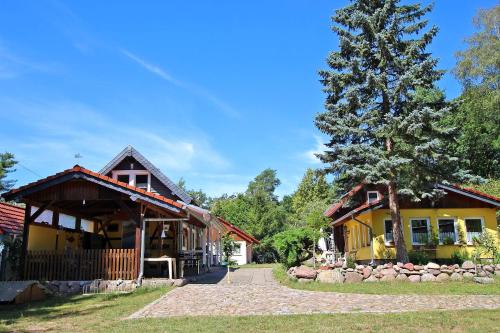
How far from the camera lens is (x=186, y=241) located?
25.5 m

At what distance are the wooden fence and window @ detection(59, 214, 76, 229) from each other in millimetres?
4007

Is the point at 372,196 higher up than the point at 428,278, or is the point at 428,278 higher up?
the point at 372,196

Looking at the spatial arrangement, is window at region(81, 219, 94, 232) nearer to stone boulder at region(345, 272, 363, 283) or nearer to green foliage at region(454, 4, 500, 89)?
stone boulder at region(345, 272, 363, 283)

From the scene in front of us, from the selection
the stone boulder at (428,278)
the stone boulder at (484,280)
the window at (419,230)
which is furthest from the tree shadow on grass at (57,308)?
the window at (419,230)

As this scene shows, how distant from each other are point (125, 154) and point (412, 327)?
56.8 feet

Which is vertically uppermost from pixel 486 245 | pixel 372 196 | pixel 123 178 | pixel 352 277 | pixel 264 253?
pixel 123 178

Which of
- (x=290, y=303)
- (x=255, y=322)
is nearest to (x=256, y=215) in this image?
(x=290, y=303)

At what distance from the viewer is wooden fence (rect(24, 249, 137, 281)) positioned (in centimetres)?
1520

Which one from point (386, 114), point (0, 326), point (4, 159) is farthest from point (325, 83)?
point (4, 159)

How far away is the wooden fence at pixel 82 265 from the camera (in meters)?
15.2

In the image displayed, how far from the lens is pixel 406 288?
1427 cm

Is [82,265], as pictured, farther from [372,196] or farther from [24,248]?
[372,196]

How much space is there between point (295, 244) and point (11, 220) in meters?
12.5

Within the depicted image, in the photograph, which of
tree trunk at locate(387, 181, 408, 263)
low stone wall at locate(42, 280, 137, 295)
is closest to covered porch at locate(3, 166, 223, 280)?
low stone wall at locate(42, 280, 137, 295)
